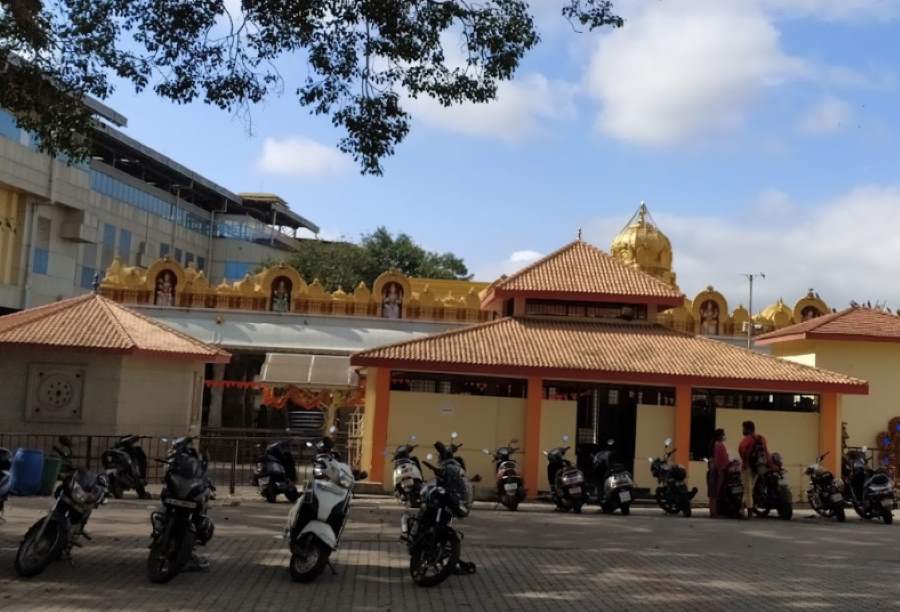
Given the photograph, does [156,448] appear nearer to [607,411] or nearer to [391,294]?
[607,411]

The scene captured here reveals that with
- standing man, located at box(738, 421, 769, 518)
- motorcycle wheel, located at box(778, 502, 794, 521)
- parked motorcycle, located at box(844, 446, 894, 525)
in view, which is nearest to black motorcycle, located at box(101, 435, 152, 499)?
standing man, located at box(738, 421, 769, 518)

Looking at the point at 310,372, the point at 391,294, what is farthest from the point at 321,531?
the point at 391,294

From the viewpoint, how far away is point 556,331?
2062 centimetres

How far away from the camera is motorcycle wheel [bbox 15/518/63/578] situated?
822 centimetres

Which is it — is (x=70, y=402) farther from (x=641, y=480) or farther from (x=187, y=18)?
(x=641, y=480)

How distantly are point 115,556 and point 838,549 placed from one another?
8799 mm

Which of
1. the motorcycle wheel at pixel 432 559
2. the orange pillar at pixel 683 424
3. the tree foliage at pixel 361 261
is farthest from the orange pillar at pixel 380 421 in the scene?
the tree foliage at pixel 361 261

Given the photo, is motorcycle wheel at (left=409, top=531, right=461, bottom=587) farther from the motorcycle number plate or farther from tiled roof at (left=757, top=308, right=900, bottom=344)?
tiled roof at (left=757, top=308, right=900, bottom=344)

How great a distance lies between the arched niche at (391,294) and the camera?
1248 inches

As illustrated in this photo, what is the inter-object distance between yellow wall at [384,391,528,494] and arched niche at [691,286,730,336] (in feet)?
50.7

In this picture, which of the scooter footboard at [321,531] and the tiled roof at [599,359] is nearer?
the scooter footboard at [321,531]

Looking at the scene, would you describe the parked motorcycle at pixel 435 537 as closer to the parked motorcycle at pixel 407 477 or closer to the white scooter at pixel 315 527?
the white scooter at pixel 315 527

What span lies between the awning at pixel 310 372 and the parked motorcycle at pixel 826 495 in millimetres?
12495

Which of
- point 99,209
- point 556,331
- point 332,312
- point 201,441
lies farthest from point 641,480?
point 99,209
